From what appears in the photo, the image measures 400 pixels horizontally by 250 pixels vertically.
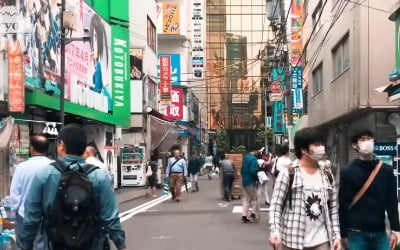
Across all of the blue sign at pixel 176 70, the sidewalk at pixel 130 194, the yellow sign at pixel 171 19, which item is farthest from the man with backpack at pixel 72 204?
the yellow sign at pixel 171 19

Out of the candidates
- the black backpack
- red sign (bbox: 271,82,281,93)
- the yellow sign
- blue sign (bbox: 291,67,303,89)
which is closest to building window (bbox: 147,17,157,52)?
red sign (bbox: 271,82,281,93)

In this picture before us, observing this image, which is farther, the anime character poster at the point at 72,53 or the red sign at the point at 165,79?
the red sign at the point at 165,79

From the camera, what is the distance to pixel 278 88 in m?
33.5

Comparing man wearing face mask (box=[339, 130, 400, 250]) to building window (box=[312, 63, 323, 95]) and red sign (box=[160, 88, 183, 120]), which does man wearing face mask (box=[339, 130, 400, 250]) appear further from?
red sign (box=[160, 88, 183, 120])

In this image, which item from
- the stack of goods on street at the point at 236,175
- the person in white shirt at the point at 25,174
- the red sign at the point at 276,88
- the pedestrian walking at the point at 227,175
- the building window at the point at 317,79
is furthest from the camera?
the red sign at the point at 276,88

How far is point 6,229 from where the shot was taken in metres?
8.80

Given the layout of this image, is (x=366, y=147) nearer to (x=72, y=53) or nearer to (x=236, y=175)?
(x=236, y=175)

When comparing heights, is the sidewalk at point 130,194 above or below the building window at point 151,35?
below

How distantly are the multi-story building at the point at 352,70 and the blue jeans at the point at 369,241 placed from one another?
12.3 m

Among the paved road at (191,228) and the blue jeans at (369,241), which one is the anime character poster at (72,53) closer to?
the paved road at (191,228)

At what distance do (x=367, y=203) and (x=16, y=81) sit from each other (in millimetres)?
11263

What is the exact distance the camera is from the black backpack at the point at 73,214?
4219mm

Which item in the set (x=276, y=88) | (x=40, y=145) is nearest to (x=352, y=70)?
(x=40, y=145)

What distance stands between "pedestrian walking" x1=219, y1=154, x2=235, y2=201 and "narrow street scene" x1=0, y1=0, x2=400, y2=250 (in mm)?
38
